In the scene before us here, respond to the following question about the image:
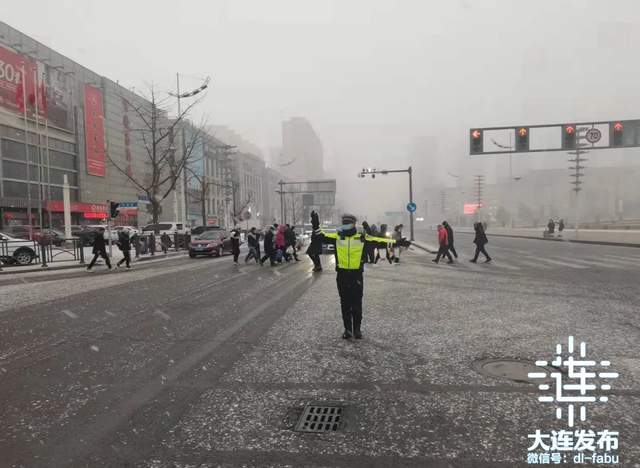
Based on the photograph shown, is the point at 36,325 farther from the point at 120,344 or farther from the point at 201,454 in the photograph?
the point at 201,454

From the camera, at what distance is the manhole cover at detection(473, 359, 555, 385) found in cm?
445

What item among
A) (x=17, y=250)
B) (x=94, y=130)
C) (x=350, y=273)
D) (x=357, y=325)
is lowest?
(x=357, y=325)

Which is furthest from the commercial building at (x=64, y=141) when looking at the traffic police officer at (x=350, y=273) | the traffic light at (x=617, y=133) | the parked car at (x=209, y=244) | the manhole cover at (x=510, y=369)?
the traffic light at (x=617, y=133)

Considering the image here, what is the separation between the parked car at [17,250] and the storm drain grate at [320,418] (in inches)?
791

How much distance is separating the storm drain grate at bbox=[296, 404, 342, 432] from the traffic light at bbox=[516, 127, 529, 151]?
830 inches

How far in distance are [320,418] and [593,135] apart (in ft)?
76.3

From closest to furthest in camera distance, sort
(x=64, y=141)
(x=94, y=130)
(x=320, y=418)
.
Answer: (x=320, y=418) < (x=64, y=141) < (x=94, y=130)

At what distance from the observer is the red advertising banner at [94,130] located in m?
53.7

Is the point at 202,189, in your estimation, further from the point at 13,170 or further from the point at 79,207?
the point at 79,207

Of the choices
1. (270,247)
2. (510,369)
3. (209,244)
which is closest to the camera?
(510,369)

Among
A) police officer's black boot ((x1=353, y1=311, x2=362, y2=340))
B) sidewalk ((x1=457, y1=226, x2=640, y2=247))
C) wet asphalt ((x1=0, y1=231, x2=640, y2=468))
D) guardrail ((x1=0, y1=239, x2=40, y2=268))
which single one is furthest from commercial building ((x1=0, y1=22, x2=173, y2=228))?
sidewalk ((x1=457, y1=226, x2=640, y2=247))

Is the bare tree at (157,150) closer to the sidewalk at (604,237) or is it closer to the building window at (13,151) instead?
the building window at (13,151)

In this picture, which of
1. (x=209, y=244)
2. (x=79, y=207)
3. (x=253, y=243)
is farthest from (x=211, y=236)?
(x=79, y=207)

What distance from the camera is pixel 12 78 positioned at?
41.3m
